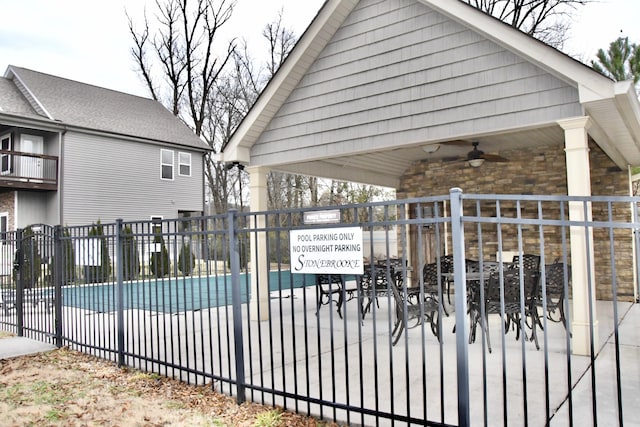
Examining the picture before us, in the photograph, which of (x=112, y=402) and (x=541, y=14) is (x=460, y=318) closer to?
(x=112, y=402)

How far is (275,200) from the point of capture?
26.2 meters

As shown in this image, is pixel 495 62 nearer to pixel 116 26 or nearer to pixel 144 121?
pixel 144 121

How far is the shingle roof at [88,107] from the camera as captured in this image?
16.6 meters

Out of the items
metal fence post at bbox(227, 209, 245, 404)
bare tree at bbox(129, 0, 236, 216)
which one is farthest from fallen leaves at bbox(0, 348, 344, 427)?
bare tree at bbox(129, 0, 236, 216)

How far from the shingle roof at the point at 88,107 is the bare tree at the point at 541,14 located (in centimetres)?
1391

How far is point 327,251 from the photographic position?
3.47 meters

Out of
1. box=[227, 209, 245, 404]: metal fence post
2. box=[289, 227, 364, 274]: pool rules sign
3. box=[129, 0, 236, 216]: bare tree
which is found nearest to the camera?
box=[289, 227, 364, 274]: pool rules sign

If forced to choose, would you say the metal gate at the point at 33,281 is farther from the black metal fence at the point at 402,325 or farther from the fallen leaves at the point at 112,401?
the fallen leaves at the point at 112,401

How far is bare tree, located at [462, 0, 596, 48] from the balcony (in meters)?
17.1

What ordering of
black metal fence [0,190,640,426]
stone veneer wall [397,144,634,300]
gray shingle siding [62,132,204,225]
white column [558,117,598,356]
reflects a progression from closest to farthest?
black metal fence [0,190,640,426] → white column [558,117,598,356] → stone veneer wall [397,144,634,300] → gray shingle siding [62,132,204,225]

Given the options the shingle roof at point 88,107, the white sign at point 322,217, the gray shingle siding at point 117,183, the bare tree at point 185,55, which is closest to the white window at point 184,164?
the gray shingle siding at point 117,183

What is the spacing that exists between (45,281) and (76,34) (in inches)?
865

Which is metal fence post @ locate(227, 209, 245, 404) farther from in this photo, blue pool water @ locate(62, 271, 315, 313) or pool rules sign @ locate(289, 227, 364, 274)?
pool rules sign @ locate(289, 227, 364, 274)

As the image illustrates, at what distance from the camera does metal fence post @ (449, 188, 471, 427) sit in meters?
2.69
